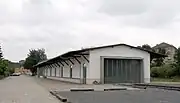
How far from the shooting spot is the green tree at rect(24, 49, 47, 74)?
396 feet

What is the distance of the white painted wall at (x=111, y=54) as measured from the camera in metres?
34.8

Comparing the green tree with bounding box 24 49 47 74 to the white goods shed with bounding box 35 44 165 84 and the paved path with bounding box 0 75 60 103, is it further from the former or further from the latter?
the paved path with bounding box 0 75 60 103

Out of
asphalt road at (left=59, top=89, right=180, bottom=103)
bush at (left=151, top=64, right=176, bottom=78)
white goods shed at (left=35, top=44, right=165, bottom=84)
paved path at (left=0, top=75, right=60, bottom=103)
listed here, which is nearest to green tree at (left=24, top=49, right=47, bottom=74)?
bush at (left=151, top=64, right=176, bottom=78)

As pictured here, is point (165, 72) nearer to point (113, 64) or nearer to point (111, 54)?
point (113, 64)

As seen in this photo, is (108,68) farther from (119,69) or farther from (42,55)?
(42,55)

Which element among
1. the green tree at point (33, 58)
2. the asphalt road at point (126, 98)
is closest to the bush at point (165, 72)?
the asphalt road at point (126, 98)

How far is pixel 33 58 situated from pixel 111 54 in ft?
297

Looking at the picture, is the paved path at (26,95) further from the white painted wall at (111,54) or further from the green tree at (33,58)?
the green tree at (33,58)

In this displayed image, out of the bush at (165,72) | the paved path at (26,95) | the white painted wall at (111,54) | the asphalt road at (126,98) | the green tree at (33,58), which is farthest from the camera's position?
the green tree at (33,58)

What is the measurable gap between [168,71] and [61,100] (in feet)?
122

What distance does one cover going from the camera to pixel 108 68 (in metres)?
35.6

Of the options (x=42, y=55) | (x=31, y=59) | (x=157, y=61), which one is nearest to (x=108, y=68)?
(x=157, y=61)

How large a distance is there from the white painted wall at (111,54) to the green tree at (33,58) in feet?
281

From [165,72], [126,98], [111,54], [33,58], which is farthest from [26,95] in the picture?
[33,58]
